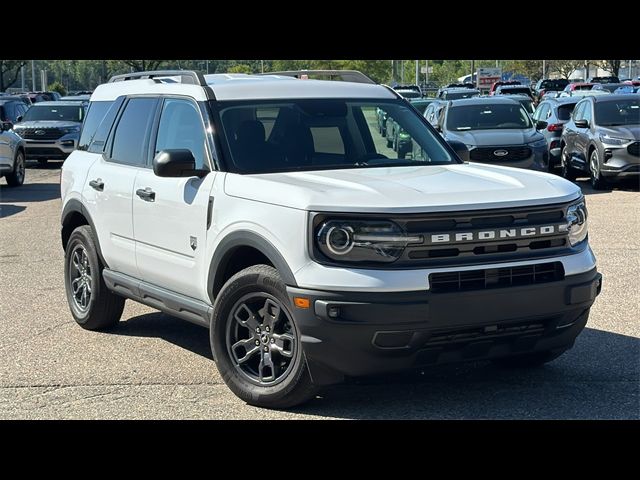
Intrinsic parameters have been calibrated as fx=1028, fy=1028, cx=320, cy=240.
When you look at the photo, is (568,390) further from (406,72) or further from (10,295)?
(406,72)

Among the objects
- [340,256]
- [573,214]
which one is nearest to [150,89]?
[340,256]

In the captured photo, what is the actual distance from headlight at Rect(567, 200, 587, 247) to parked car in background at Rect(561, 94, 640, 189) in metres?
12.4

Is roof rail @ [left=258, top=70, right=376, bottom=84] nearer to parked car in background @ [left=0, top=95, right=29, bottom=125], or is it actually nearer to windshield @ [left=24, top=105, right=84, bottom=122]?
windshield @ [left=24, top=105, right=84, bottom=122]

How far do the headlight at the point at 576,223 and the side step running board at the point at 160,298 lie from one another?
84.5 inches

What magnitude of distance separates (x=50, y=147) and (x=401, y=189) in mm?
23021

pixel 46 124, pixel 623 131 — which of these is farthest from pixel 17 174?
pixel 623 131

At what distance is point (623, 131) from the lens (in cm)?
1802

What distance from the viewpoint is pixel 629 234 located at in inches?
500

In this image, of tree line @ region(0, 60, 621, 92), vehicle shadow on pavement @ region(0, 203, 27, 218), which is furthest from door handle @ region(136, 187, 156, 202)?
tree line @ region(0, 60, 621, 92)

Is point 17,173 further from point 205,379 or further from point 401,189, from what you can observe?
point 401,189

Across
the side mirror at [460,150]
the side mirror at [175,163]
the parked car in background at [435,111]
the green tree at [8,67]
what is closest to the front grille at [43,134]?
the parked car in background at [435,111]

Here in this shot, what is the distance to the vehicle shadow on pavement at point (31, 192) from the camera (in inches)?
768

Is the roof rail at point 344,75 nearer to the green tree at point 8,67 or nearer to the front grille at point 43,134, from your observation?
the front grille at point 43,134

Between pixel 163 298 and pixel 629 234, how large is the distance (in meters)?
7.65
